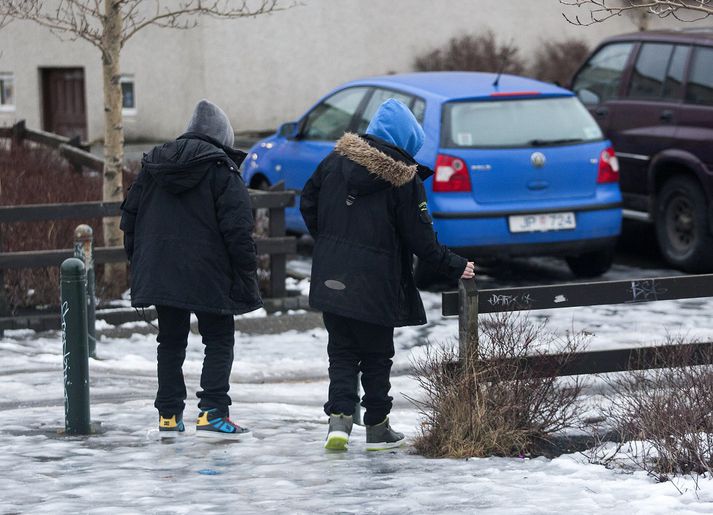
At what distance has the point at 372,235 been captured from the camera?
594 cm

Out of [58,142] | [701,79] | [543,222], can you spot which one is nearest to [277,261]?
[543,222]

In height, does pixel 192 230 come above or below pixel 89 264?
above

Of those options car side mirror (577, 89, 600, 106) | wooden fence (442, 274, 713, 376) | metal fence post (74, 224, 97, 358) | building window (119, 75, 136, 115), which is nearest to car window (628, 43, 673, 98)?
car side mirror (577, 89, 600, 106)

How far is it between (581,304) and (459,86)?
187 inches

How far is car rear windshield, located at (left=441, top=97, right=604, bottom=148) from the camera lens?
1025 centimetres

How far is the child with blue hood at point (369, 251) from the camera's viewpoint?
233 inches

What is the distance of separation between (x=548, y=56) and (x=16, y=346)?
19540 millimetres

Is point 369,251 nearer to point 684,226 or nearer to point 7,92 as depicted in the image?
point 684,226

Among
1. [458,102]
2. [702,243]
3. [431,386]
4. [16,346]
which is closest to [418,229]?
[431,386]

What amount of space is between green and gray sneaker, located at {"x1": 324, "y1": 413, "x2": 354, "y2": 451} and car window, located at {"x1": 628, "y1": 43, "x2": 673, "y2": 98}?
21.1 ft

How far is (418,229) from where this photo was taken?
593 centimetres

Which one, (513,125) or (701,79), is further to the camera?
(701,79)

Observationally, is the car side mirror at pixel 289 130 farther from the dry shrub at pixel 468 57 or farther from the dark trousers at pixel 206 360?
the dry shrub at pixel 468 57

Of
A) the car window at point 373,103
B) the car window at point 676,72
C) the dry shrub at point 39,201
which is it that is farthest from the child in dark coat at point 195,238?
the car window at point 676,72
